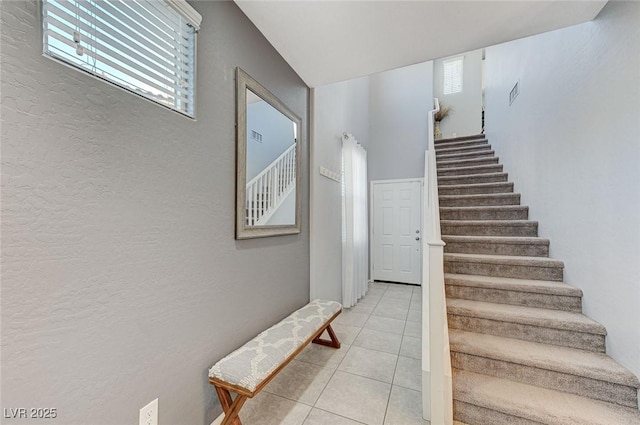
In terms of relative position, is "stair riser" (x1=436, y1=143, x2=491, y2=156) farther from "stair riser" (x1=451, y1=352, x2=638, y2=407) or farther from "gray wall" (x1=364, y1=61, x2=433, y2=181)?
"stair riser" (x1=451, y1=352, x2=638, y2=407)

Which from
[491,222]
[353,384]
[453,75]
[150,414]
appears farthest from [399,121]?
[150,414]

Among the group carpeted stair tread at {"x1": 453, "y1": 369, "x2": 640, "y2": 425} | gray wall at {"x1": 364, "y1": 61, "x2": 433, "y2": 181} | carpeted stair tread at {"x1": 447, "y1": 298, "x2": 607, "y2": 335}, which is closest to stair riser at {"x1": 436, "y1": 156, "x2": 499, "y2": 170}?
gray wall at {"x1": 364, "y1": 61, "x2": 433, "y2": 181}

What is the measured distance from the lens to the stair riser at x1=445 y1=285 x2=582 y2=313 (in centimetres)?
180

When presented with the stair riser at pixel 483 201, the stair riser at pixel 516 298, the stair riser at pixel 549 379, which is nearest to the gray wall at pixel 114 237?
the stair riser at pixel 549 379

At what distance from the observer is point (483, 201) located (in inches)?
118

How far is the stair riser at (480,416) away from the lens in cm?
135

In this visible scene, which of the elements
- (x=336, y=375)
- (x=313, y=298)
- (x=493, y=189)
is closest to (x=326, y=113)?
(x=313, y=298)

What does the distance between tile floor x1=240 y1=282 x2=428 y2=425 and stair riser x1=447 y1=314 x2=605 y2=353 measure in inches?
21.3

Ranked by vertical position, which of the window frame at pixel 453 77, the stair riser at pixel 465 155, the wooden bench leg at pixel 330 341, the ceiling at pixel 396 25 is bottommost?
the wooden bench leg at pixel 330 341

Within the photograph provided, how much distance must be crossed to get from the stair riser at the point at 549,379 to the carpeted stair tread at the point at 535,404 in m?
0.03

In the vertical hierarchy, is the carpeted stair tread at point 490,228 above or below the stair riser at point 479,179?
below

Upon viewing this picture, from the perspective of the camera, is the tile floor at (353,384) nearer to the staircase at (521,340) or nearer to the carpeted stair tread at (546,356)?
the staircase at (521,340)

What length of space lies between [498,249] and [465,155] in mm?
2255

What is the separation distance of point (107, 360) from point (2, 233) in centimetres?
56
